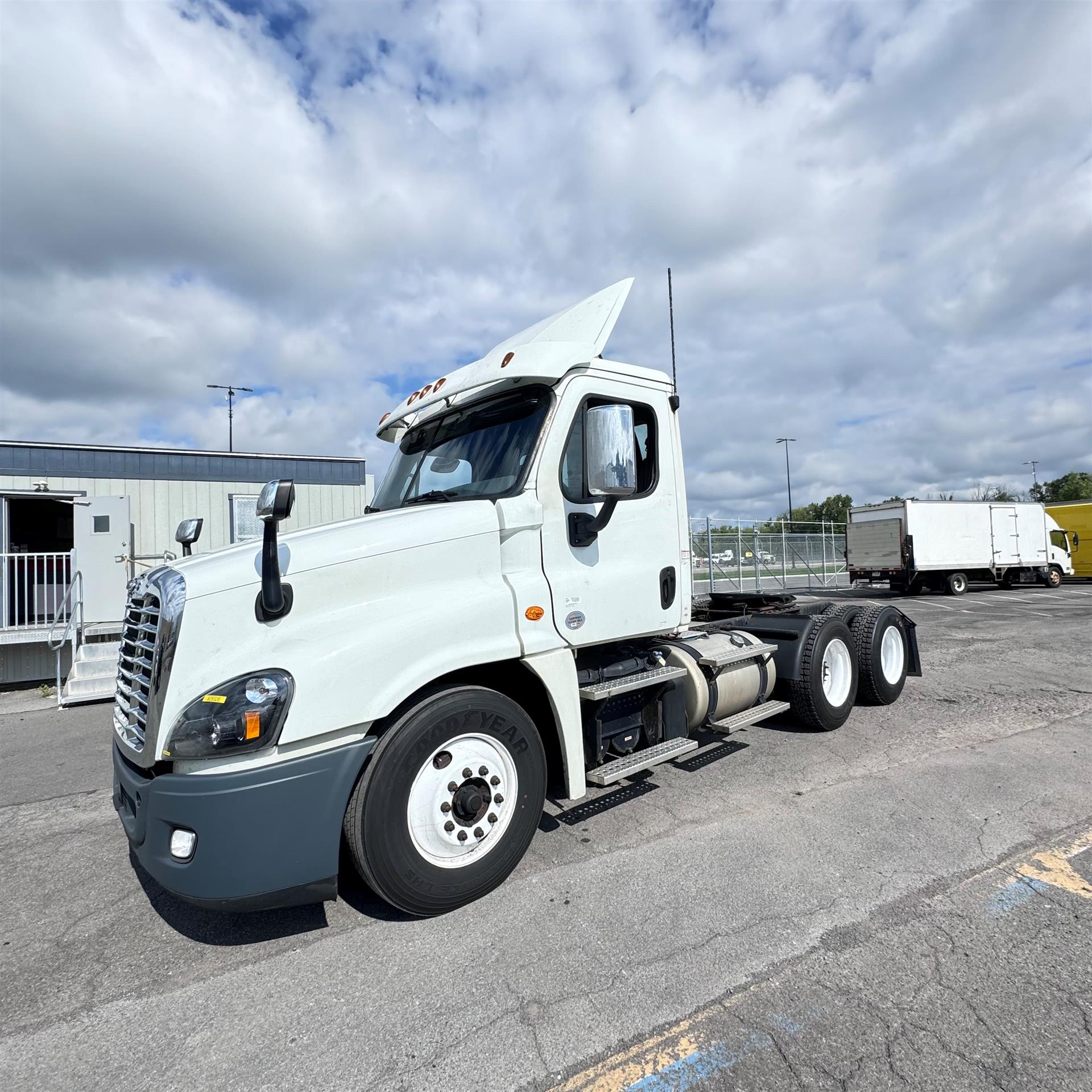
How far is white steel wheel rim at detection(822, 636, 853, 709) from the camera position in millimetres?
6211

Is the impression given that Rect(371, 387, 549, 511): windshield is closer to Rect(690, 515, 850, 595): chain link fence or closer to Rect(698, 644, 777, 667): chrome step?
Rect(698, 644, 777, 667): chrome step

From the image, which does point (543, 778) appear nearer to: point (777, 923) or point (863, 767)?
point (777, 923)

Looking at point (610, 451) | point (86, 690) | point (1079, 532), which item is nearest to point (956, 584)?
point (1079, 532)

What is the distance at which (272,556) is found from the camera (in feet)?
8.91

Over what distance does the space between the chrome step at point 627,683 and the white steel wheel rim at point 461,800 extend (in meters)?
0.69

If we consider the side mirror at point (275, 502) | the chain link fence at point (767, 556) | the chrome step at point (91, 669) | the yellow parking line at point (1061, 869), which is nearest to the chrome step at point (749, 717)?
the yellow parking line at point (1061, 869)

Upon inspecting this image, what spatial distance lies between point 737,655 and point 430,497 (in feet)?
8.76

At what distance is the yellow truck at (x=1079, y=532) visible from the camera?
1107 inches

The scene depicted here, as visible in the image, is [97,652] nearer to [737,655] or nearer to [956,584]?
[737,655]

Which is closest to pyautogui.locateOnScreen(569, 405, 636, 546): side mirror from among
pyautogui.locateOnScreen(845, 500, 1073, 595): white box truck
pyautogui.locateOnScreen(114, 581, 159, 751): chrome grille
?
pyautogui.locateOnScreen(114, 581, 159, 751): chrome grille

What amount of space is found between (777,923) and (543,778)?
1.24 m

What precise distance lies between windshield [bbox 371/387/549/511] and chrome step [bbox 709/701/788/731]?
250 cm

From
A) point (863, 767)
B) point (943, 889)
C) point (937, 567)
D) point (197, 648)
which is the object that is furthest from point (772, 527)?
point (197, 648)

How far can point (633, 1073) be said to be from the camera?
217 cm
